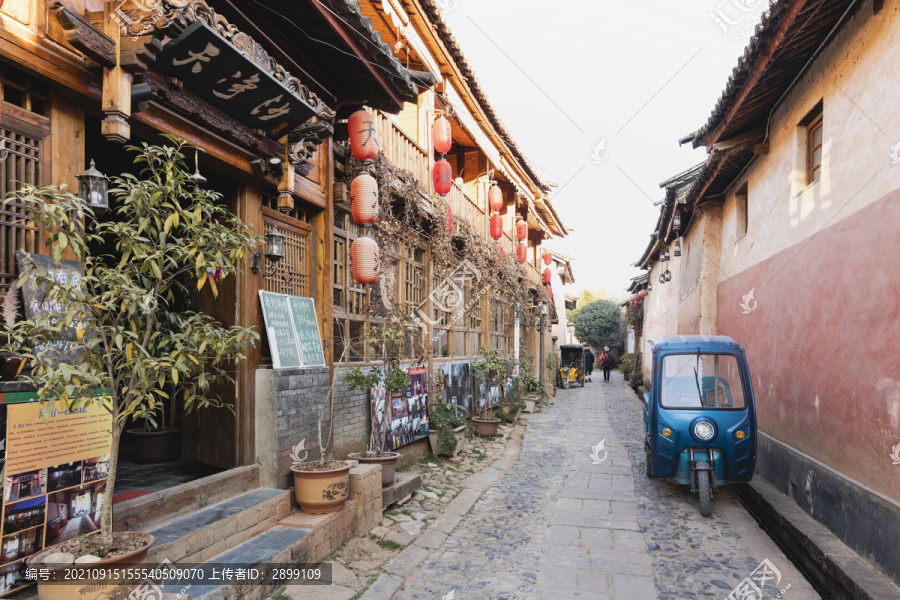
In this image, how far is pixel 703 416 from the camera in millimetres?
7309

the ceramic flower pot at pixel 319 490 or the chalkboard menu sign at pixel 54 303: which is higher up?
the chalkboard menu sign at pixel 54 303

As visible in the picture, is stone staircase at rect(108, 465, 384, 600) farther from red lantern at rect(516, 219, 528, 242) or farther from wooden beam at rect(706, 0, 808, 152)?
red lantern at rect(516, 219, 528, 242)

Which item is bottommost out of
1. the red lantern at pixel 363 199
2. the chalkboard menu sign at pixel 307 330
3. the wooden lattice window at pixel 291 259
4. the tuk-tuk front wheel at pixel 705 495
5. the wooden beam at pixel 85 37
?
the tuk-tuk front wheel at pixel 705 495

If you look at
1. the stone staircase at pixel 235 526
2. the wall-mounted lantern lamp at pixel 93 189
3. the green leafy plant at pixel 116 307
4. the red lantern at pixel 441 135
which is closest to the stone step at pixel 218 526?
the stone staircase at pixel 235 526

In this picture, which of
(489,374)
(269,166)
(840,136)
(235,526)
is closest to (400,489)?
(235,526)

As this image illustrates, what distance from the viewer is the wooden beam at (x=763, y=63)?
5781 millimetres

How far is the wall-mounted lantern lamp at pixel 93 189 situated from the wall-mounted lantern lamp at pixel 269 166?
1937 millimetres

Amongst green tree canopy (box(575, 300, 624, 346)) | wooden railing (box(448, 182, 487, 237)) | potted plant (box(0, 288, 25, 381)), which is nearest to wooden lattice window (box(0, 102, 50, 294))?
potted plant (box(0, 288, 25, 381))

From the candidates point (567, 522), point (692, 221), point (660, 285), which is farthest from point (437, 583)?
point (660, 285)

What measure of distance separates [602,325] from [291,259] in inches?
1727

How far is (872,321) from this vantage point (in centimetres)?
530

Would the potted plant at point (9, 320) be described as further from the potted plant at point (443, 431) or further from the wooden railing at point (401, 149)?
the potted plant at point (443, 431)

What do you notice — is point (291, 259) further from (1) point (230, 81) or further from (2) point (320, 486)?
(2) point (320, 486)

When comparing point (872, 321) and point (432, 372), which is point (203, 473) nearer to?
point (432, 372)
